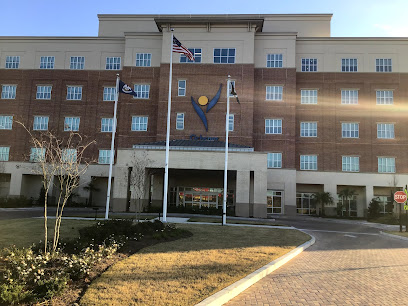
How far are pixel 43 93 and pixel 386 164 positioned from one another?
45.1 m

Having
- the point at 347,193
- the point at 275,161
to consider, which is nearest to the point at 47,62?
the point at 275,161

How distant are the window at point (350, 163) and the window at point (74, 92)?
35069 millimetres

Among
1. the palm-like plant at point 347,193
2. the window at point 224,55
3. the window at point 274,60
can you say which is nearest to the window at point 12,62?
the window at point 224,55

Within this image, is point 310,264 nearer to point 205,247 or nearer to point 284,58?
point 205,247

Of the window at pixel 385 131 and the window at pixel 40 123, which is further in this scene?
the window at pixel 40 123

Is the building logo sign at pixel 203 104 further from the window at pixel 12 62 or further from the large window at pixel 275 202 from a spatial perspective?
the window at pixel 12 62

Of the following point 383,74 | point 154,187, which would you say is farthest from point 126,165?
point 383,74

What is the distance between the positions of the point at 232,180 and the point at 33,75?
3035 cm

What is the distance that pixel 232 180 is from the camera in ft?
130

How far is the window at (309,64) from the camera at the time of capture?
4319 cm

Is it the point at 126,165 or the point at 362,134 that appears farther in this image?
the point at 362,134

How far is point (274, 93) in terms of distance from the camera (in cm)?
4172

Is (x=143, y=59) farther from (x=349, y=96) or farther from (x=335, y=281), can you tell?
(x=335, y=281)

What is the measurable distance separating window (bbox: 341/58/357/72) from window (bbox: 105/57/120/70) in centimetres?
2934
